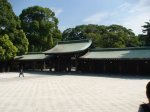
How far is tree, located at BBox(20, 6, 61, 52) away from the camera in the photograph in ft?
199

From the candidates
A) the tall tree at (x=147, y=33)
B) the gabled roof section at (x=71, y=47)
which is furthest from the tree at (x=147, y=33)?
the gabled roof section at (x=71, y=47)

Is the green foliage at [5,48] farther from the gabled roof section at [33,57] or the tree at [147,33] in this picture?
the tree at [147,33]

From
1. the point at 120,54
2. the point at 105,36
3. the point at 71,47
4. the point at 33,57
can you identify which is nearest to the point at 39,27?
the point at 33,57

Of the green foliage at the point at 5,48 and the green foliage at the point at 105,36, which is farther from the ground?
the green foliage at the point at 105,36

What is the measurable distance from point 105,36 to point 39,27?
15967mm

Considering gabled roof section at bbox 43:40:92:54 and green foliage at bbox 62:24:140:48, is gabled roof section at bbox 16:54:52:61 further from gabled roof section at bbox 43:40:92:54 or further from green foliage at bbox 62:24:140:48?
green foliage at bbox 62:24:140:48

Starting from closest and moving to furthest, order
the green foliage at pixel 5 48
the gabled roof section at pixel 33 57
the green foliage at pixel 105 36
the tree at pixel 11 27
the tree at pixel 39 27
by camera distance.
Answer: the green foliage at pixel 5 48, the tree at pixel 11 27, the gabled roof section at pixel 33 57, the tree at pixel 39 27, the green foliage at pixel 105 36

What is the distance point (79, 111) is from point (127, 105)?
280cm

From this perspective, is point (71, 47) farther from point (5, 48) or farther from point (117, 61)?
point (5, 48)

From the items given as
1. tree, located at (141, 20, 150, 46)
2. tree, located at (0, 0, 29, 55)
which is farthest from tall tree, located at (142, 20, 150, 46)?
tree, located at (0, 0, 29, 55)

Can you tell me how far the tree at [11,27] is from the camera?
154 feet

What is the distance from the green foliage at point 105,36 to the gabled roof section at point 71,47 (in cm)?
1820

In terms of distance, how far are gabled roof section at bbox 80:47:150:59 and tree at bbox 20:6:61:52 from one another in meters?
20.3

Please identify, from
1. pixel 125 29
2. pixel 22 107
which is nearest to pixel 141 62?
pixel 22 107
